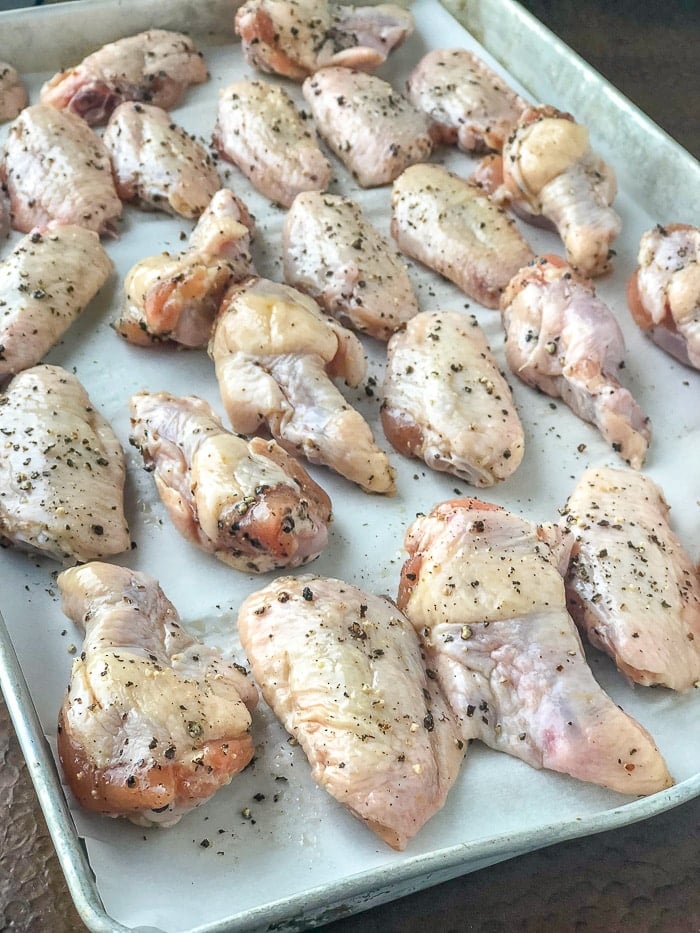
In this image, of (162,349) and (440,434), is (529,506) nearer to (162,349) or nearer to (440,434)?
(440,434)

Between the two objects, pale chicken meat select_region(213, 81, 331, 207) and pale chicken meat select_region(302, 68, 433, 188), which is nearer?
pale chicken meat select_region(213, 81, 331, 207)

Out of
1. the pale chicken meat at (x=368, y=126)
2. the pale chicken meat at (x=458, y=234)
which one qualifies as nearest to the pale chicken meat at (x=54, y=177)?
the pale chicken meat at (x=368, y=126)

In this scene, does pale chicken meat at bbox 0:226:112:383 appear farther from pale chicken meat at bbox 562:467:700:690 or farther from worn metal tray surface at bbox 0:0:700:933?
pale chicken meat at bbox 562:467:700:690

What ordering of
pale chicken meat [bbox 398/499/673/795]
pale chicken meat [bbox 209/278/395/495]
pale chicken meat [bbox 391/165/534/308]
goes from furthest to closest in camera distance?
pale chicken meat [bbox 391/165/534/308] → pale chicken meat [bbox 209/278/395/495] → pale chicken meat [bbox 398/499/673/795]

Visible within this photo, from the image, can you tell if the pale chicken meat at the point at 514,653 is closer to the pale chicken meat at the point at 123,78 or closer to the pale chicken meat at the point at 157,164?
the pale chicken meat at the point at 157,164

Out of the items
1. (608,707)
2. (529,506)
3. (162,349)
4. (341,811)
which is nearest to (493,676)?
(608,707)

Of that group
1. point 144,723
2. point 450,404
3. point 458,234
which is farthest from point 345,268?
point 144,723

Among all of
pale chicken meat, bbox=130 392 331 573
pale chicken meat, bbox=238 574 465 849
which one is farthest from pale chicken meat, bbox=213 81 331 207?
pale chicken meat, bbox=238 574 465 849
